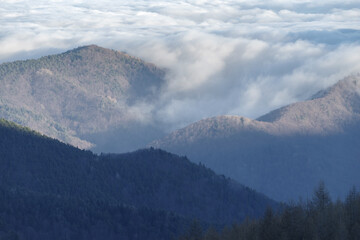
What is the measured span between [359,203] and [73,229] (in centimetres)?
6739

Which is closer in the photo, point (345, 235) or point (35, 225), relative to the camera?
point (345, 235)

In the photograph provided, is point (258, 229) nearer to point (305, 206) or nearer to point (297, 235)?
point (297, 235)

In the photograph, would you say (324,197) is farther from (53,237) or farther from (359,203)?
(53,237)

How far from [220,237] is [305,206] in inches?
583

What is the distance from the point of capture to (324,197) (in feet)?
514

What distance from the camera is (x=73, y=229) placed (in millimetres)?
197375

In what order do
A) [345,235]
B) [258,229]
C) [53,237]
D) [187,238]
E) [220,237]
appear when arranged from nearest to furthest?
[345,235] → [258,229] → [220,237] → [187,238] → [53,237]

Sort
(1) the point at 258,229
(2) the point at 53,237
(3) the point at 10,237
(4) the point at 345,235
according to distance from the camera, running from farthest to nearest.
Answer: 1. (2) the point at 53,237
2. (3) the point at 10,237
3. (1) the point at 258,229
4. (4) the point at 345,235

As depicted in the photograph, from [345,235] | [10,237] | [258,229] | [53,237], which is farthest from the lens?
[53,237]

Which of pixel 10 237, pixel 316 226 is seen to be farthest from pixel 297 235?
pixel 10 237

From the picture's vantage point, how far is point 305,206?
6324 inches

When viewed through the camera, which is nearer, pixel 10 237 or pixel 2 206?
pixel 10 237

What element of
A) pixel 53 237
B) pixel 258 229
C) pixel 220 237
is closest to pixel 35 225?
pixel 53 237

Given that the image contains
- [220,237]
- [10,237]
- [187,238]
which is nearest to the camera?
[220,237]
